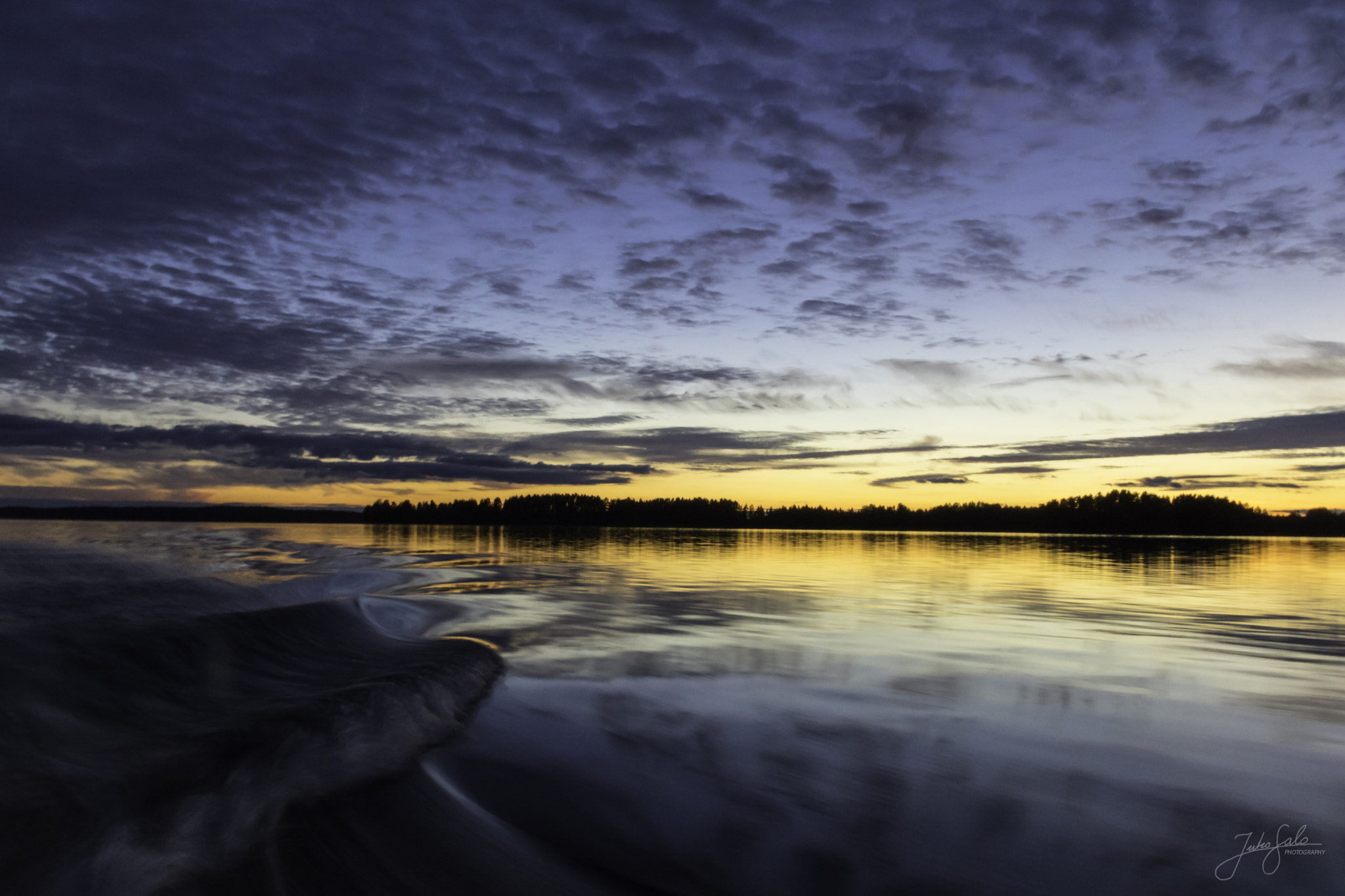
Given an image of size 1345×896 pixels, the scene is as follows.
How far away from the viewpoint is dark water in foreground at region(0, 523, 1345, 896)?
14.3 ft

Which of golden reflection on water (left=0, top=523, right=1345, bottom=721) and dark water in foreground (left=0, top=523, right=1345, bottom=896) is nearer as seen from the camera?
dark water in foreground (left=0, top=523, right=1345, bottom=896)

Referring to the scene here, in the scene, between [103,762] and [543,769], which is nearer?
[103,762]

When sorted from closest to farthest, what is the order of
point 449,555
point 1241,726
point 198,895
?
point 198,895 < point 1241,726 < point 449,555

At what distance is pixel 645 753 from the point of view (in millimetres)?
6453

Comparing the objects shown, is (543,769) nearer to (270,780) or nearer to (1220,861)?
(270,780)

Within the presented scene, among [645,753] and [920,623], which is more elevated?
[645,753]

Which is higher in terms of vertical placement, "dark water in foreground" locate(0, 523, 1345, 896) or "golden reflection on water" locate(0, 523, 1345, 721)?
"dark water in foreground" locate(0, 523, 1345, 896)

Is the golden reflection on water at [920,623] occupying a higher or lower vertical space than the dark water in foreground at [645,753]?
lower

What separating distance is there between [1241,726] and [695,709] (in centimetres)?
592

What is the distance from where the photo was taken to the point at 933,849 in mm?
4668

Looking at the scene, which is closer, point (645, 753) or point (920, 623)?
point (645, 753)

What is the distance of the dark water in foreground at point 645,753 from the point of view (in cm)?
436

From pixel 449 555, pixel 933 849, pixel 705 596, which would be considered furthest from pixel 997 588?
pixel 449 555

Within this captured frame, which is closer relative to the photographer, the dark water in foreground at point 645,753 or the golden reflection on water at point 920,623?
the dark water in foreground at point 645,753
